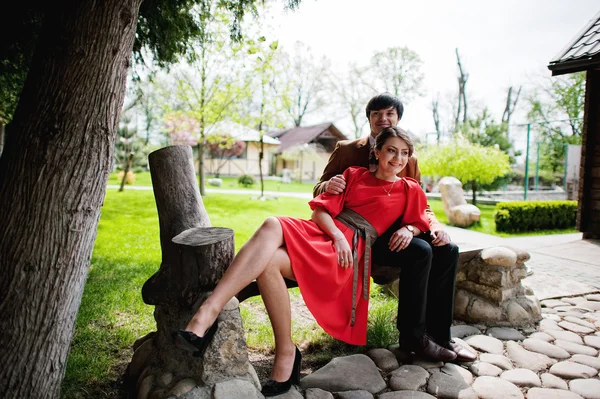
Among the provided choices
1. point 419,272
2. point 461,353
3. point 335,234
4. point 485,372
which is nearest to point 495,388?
point 485,372

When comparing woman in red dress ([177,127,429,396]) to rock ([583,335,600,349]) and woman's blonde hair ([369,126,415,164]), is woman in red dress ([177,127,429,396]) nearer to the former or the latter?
woman's blonde hair ([369,126,415,164])

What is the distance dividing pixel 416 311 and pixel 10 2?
422 centimetres

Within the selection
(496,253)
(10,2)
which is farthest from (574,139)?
(10,2)

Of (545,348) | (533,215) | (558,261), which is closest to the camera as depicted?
(545,348)

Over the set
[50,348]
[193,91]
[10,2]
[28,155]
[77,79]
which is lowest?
[50,348]

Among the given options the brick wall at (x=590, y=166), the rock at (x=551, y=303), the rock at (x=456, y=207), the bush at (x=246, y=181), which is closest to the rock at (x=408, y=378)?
the rock at (x=551, y=303)

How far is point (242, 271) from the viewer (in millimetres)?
2195

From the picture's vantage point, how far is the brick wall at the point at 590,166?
7.37 metres

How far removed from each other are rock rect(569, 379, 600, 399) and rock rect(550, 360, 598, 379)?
0.08 metres

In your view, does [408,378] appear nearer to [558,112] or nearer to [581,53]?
[581,53]

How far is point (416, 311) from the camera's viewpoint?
2.69 metres

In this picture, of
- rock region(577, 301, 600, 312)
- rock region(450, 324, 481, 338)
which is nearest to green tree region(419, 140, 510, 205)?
rock region(577, 301, 600, 312)

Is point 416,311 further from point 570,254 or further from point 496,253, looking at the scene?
point 570,254

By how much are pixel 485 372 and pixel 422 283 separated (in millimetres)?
759
